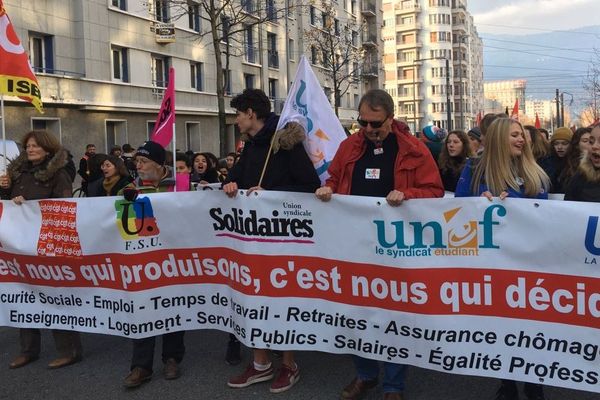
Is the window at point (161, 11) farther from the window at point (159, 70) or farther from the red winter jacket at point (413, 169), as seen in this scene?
the red winter jacket at point (413, 169)

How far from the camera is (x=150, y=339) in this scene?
482 centimetres

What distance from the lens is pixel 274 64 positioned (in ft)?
131

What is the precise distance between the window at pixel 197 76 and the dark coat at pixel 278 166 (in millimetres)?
27604

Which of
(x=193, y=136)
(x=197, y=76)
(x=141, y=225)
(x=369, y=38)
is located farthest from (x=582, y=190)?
(x=369, y=38)

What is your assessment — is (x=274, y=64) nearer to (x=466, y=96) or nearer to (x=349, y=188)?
(x=349, y=188)

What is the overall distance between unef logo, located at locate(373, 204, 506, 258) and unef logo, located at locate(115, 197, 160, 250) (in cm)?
182

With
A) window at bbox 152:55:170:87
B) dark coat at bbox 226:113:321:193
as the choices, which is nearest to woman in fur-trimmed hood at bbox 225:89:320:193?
dark coat at bbox 226:113:321:193

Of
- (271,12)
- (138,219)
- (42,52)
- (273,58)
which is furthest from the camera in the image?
(273,58)

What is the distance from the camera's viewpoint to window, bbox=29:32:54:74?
70.0 ft

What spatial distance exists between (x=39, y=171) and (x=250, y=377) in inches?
98.8

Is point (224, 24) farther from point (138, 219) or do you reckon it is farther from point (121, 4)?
point (138, 219)

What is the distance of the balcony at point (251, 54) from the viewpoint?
36.2 metres

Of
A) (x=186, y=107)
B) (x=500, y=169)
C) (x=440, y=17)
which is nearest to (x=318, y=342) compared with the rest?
(x=500, y=169)

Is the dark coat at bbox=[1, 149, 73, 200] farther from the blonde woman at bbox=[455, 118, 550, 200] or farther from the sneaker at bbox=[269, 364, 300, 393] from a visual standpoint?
the blonde woman at bbox=[455, 118, 550, 200]
